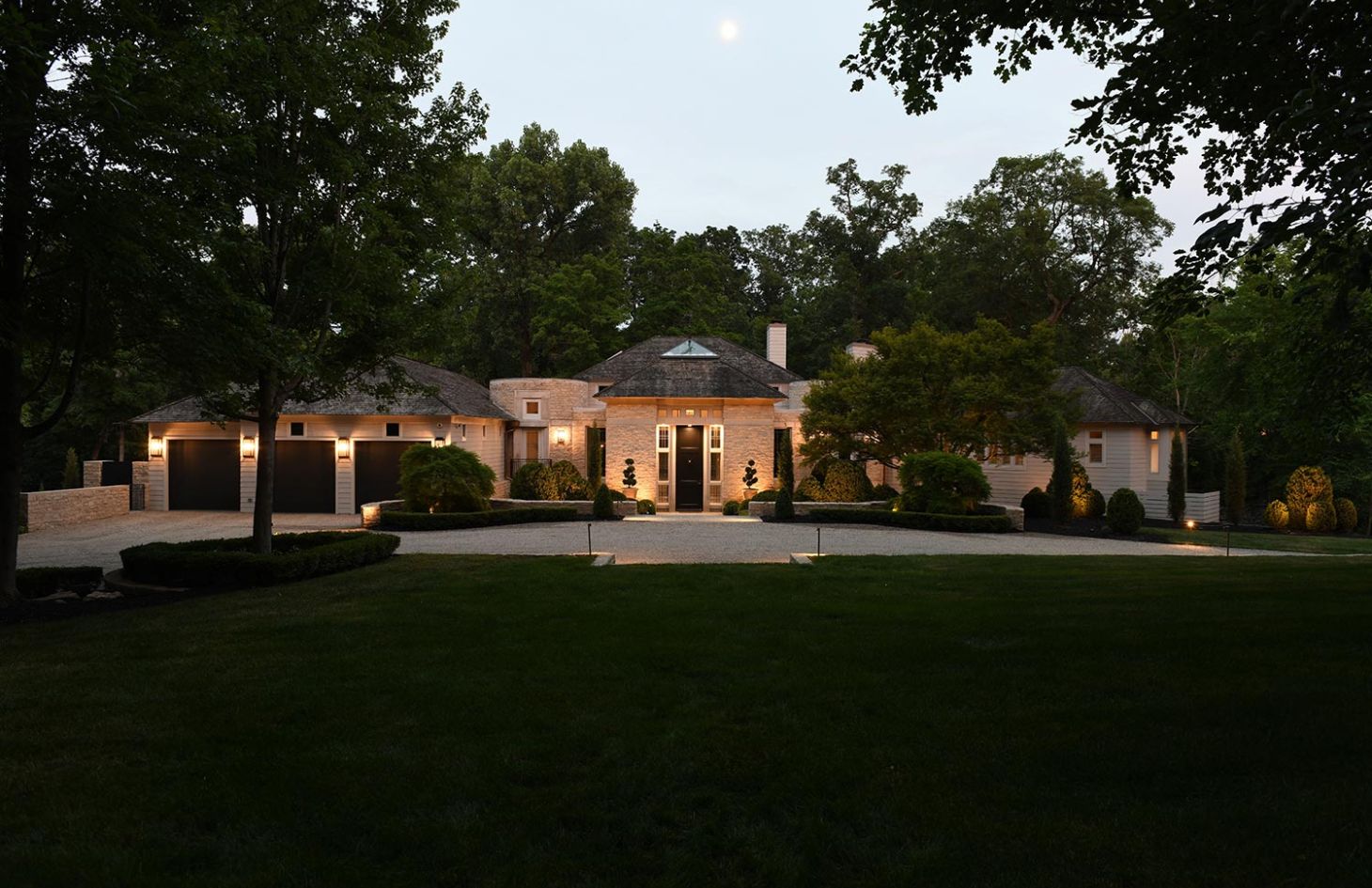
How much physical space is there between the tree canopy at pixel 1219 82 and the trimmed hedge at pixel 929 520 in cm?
1310

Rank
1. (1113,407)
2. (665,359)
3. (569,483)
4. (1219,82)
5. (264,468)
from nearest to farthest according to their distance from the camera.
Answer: (1219,82)
(264,468)
(569,483)
(1113,407)
(665,359)

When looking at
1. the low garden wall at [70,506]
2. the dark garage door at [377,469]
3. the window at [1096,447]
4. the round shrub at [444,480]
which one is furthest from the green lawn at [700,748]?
the window at [1096,447]

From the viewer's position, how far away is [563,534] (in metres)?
19.1

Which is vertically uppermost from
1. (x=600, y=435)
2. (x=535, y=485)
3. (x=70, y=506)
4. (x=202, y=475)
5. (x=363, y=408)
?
(x=363, y=408)

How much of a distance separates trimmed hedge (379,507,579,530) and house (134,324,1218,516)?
422 centimetres

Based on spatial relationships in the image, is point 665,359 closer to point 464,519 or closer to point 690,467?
point 690,467

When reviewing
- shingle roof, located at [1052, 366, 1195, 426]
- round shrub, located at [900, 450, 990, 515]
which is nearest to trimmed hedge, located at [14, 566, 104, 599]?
round shrub, located at [900, 450, 990, 515]

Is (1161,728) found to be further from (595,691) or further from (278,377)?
(278,377)

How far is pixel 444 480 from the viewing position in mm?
20688

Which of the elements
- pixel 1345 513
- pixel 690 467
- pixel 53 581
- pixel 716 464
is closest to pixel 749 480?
pixel 716 464

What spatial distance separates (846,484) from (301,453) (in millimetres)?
17025

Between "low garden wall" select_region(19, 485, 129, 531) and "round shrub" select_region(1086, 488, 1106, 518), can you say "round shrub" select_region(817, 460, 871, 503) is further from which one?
"low garden wall" select_region(19, 485, 129, 531)

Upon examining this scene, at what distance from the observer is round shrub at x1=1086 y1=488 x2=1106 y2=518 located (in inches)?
1053

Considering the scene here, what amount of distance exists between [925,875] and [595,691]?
3.06m
